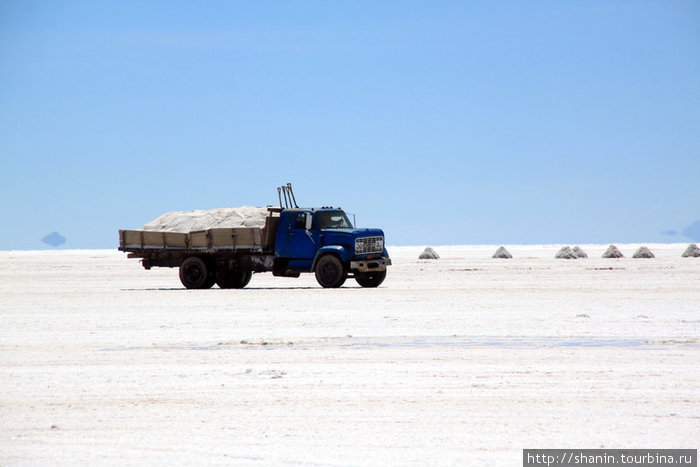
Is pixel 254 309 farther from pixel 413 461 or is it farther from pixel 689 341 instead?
pixel 413 461

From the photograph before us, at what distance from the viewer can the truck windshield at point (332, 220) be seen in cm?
2770

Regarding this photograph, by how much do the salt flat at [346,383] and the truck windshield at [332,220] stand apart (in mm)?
7880

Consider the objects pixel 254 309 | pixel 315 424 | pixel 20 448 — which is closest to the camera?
pixel 20 448

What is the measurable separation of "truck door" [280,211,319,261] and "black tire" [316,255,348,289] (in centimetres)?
50

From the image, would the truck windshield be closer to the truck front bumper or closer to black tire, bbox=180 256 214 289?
the truck front bumper

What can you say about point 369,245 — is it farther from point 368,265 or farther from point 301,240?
point 301,240

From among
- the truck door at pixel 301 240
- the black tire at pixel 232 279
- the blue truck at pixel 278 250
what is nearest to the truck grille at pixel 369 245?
the blue truck at pixel 278 250

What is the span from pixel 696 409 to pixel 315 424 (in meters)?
3.45

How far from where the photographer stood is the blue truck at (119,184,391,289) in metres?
27.1

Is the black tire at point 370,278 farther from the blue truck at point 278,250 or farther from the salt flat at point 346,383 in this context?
the salt flat at point 346,383

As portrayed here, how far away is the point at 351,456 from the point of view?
21.6 feet

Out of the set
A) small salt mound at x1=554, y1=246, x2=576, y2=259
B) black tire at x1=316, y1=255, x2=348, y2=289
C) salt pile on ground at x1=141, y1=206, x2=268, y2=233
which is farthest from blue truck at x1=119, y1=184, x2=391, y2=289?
small salt mound at x1=554, y1=246, x2=576, y2=259

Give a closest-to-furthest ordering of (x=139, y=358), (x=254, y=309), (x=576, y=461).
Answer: (x=576, y=461)
(x=139, y=358)
(x=254, y=309)

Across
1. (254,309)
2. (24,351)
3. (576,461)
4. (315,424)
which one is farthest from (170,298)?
(576,461)
